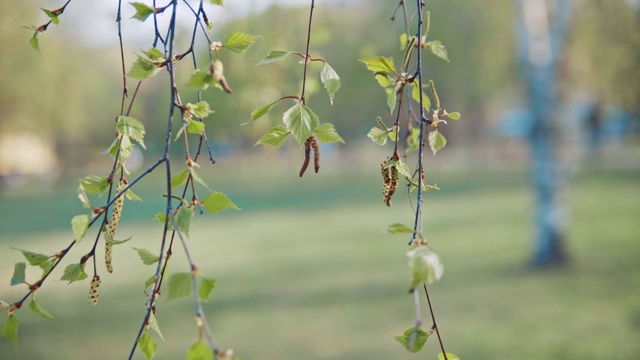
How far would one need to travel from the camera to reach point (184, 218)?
61 cm

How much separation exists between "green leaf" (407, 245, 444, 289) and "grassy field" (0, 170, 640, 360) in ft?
7.00

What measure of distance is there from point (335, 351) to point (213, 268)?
3.93 metres

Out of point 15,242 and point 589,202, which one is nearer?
point 15,242

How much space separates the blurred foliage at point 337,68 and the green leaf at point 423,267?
28cm

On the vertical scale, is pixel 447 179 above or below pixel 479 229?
above

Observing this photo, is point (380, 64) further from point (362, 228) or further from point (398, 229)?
point (362, 228)

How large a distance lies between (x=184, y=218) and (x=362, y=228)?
36.0 ft

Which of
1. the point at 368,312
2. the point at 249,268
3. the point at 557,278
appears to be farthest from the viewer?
the point at 249,268

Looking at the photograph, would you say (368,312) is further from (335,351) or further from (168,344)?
(168,344)

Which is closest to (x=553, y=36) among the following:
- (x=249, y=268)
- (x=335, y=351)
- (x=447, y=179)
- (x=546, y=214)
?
(x=546, y=214)

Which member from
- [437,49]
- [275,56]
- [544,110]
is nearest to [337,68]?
[544,110]

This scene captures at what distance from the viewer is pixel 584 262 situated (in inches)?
291

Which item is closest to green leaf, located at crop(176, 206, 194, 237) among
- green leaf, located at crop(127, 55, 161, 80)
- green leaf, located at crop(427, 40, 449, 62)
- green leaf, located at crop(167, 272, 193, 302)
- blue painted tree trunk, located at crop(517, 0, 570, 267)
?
green leaf, located at crop(167, 272, 193, 302)

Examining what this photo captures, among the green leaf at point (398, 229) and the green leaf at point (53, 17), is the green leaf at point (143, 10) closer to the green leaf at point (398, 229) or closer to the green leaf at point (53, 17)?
the green leaf at point (53, 17)
